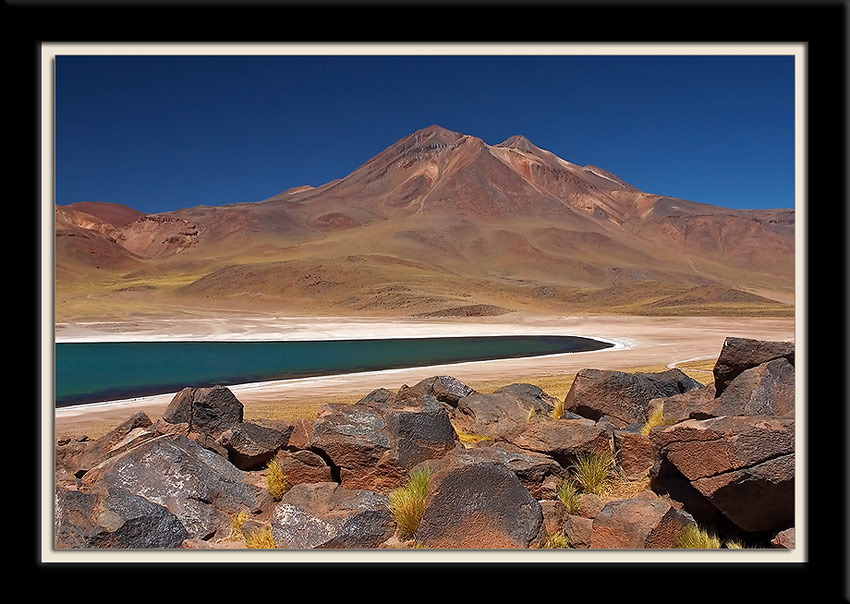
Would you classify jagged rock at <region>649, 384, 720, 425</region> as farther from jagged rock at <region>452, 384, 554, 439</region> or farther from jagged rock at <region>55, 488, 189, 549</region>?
jagged rock at <region>55, 488, 189, 549</region>

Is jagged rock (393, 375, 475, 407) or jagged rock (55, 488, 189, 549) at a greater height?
jagged rock (393, 375, 475, 407)

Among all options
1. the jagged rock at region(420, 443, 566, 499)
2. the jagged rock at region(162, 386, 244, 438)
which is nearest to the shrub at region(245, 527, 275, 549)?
the jagged rock at region(420, 443, 566, 499)

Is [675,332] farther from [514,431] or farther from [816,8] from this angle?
[816,8]

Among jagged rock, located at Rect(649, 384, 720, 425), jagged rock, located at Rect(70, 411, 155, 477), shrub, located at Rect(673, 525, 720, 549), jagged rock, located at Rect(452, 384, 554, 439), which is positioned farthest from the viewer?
jagged rock, located at Rect(452, 384, 554, 439)

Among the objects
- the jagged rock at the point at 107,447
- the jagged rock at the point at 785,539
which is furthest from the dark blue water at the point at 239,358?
the jagged rock at the point at 785,539
